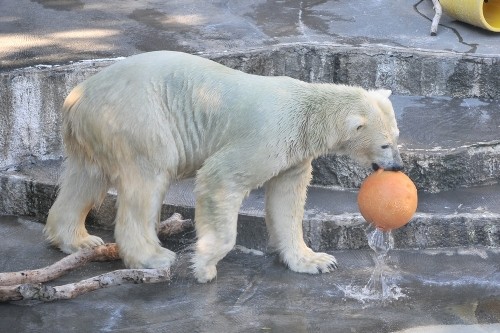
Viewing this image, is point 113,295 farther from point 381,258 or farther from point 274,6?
point 274,6

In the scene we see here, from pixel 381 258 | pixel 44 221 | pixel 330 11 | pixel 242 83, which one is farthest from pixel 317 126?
pixel 330 11

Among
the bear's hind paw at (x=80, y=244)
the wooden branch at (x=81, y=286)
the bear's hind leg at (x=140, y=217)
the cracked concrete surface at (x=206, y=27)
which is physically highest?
the cracked concrete surface at (x=206, y=27)

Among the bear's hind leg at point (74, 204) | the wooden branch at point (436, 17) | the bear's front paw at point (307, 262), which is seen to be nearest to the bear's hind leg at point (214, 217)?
the bear's front paw at point (307, 262)

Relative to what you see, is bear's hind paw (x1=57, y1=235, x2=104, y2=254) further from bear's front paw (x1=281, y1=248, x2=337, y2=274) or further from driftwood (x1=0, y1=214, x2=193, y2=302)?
bear's front paw (x1=281, y1=248, x2=337, y2=274)

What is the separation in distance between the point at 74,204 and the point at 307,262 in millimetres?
1345

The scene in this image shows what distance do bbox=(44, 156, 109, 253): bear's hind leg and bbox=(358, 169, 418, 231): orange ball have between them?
Result: 1.45 metres

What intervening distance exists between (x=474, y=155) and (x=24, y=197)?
288cm

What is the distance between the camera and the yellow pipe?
7773 millimetres

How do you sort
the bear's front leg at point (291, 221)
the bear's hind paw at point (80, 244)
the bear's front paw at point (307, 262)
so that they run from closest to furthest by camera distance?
1. the bear's front leg at point (291, 221)
2. the bear's front paw at point (307, 262)
3. the bear's hind paw at point (80, 244)

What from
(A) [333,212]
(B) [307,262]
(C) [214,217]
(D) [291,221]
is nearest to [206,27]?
(A) [333,212]

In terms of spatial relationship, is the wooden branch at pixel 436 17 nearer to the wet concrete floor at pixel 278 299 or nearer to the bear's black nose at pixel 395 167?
the wet concrete floor at pixel 278 299

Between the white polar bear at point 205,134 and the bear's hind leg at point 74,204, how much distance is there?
0.09 m

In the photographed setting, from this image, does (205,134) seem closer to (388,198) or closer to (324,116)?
(324,116)

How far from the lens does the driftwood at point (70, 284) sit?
4762 mm
